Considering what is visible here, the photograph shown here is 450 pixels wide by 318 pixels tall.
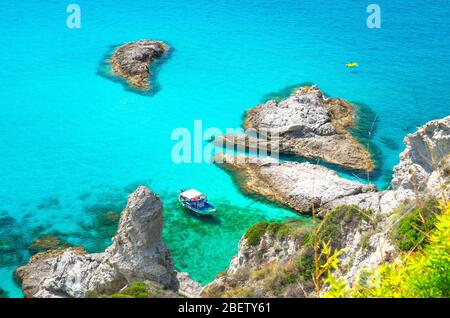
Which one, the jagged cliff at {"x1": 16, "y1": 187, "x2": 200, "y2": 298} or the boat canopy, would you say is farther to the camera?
the boat canopy

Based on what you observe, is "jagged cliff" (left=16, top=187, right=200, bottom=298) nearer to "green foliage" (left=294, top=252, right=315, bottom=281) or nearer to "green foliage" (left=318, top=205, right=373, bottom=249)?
"green foliage" (left=294, top=252, right=315, bottom=281)

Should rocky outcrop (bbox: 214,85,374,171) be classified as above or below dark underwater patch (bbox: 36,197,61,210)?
above

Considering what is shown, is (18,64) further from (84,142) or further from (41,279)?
(41,279)

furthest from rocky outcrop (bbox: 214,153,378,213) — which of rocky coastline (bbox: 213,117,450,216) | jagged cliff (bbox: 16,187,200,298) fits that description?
jagged cliff (bbox: 16,187,200,298)

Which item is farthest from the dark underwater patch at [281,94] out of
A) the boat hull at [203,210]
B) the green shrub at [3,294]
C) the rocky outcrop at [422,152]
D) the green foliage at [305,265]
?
the green foliage at [305,265]

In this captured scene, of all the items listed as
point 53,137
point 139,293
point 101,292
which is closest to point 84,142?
point 53,137
